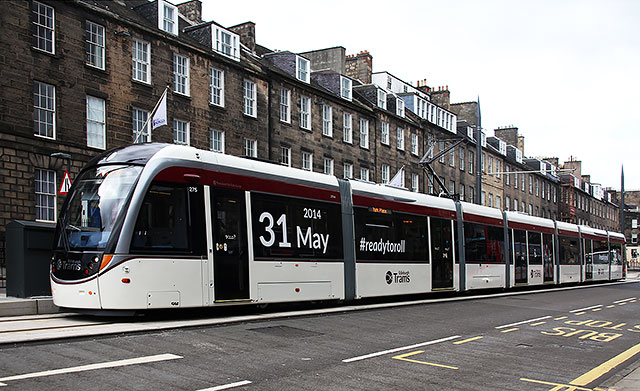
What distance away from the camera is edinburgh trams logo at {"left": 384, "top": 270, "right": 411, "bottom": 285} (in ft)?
55.7

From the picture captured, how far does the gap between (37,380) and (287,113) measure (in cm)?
2751

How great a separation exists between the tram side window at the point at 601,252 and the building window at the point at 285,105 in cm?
1894

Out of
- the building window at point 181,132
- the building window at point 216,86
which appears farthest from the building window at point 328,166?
the building window at point 181,132

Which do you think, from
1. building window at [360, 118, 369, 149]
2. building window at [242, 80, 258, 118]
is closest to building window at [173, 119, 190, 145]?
building window at [242, 80, 258, 118]

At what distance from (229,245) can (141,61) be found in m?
16.0

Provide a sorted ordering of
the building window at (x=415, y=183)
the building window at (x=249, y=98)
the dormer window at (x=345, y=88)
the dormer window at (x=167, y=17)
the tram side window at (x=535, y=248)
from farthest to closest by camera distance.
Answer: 1. the building window at (x=415, y=183)
2. the dormer window at (x=345, y=88)
3. the building window at (x=249, y=98)
4. the dormer window at (x=167, y=17)
5. the tram side window at (x=535, y=248)

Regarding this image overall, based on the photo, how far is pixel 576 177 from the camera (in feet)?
270

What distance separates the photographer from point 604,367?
844 cm

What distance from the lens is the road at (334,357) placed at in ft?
21.3

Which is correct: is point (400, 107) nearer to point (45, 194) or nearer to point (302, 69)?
point (302, 69)

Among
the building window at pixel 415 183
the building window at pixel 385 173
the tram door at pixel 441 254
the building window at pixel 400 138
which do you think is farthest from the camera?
the building window at pixel 415 183

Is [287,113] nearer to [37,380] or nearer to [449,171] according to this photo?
[449,171]

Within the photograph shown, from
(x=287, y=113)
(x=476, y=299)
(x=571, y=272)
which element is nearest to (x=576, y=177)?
(x=571, y=272)

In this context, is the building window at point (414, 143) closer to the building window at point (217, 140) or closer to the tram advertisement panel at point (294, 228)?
the building window at point (217, 140)
